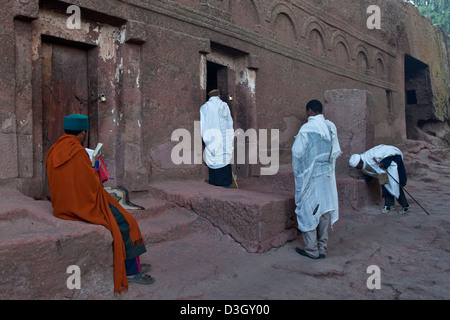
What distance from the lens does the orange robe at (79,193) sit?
302 cm

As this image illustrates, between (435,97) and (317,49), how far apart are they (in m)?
8.73

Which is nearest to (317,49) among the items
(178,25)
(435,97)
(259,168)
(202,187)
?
(259,168)

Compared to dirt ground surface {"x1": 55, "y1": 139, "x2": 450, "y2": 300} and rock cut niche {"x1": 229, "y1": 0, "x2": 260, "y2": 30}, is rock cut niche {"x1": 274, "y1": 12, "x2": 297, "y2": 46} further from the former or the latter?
dirt ground surface {"x1": 55, "y1": 139, "x2": 450, "y2": 300}

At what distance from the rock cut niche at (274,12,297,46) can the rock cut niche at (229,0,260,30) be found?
2.37ft

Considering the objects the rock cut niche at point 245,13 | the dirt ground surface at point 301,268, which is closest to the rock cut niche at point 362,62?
the rock cut niche at point 245,13

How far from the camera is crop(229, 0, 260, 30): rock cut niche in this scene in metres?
6.89

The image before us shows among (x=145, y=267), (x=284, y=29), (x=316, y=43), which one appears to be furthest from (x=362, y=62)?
(x=145, y=267)

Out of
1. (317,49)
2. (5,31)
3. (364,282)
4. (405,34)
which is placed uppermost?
(405,34)

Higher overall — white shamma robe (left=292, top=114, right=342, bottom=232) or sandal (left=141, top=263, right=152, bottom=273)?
white shamma robe (left=292, top=114, right=342, bottom=232)

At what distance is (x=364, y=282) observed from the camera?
3.27 metres

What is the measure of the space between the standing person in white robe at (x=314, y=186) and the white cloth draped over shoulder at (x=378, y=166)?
80.0 inches

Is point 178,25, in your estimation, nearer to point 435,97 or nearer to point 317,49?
point 317,49

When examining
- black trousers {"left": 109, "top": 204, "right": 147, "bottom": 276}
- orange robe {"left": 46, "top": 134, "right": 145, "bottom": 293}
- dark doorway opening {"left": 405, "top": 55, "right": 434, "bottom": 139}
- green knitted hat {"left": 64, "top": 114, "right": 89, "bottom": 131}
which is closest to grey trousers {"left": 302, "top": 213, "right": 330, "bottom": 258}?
black trousers {"left": 109, "top": 204, "right": 147, "bottom": 276}

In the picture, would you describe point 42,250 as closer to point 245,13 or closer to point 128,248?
point 128,248
